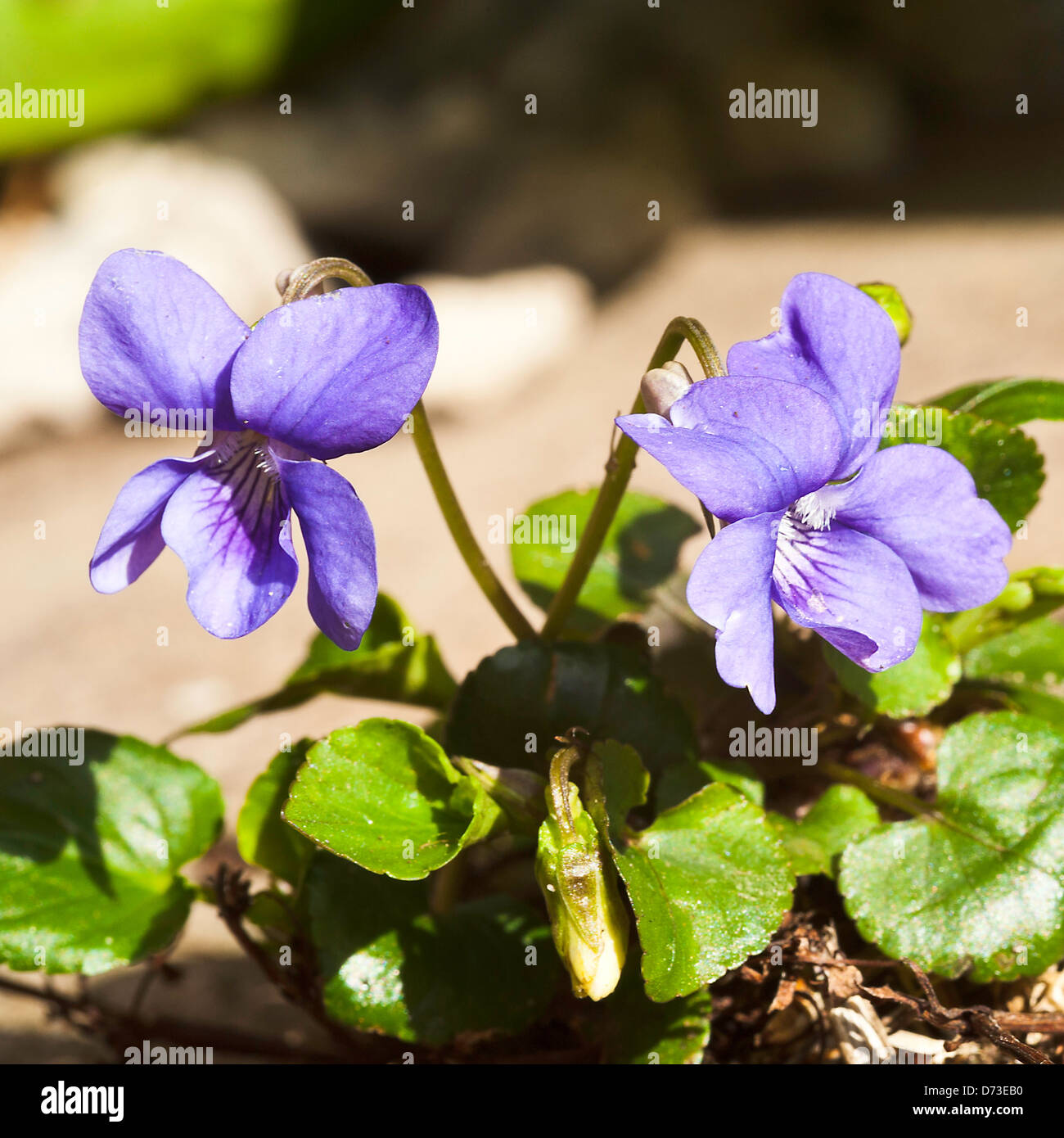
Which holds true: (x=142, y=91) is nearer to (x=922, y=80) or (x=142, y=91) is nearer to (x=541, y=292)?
(x=541, y=292)

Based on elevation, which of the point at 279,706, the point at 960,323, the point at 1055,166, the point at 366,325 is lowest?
the point at 279,706

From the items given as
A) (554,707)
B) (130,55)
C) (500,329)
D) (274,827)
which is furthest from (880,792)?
(130,55)

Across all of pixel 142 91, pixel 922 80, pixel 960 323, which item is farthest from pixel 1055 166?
pixel 142 91

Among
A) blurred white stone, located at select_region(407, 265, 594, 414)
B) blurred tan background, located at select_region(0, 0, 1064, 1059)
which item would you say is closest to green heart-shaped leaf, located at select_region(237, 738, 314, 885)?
blurred tan background, located at select_region(0, 0, 1064, 1059)

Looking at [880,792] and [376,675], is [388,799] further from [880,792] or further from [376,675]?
[880,792]

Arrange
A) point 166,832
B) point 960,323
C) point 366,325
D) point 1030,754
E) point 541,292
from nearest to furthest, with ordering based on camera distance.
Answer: point 366,325 → point 1030,754 → point 166,832 → point 960,323 → point 541,292

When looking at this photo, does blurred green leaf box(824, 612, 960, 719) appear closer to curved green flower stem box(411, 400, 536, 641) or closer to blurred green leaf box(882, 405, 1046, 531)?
blurred green leaf box(882, 405, 1046, 531)
